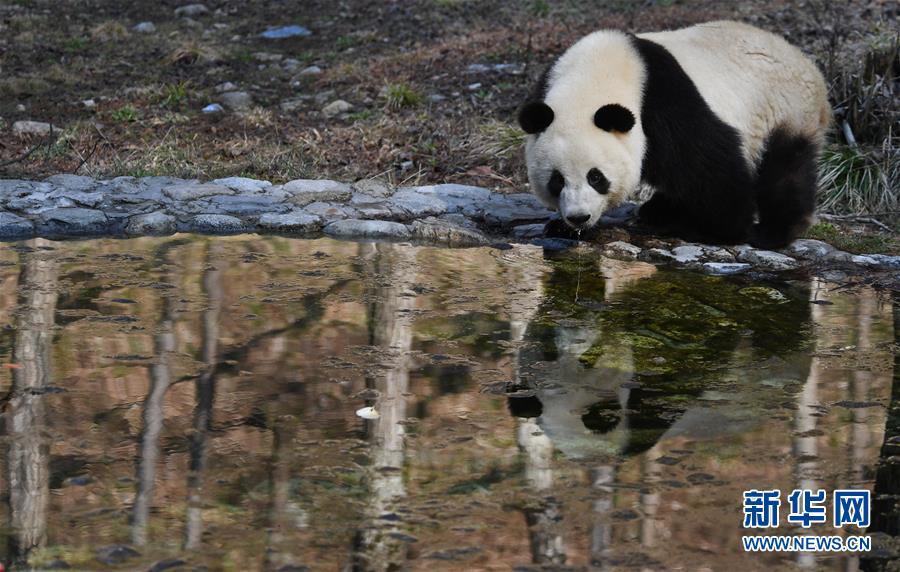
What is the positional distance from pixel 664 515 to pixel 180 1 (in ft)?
41.0

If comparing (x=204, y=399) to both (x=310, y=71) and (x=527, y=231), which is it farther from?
(x=310, y=71)

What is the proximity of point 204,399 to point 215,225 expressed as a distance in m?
2.94

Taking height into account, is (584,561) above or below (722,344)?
below

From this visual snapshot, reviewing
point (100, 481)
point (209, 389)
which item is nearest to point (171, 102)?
point (209, 389)

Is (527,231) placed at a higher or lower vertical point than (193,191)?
lower

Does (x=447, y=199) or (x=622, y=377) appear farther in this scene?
(x=447, y=199)

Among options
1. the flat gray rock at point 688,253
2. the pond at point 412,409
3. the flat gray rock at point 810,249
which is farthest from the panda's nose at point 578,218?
the flat gray rock at point 810,249

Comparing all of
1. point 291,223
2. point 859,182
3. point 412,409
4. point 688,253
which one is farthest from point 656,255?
point 412,409

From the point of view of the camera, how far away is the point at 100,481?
10.9ft

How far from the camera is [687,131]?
625cm

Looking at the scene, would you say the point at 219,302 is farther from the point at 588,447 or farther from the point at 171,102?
the point at 171,102

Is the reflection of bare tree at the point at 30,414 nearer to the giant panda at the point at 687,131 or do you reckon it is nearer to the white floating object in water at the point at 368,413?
the white floating object in water at the point at 368,413

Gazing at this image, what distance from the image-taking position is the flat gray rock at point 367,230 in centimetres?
679

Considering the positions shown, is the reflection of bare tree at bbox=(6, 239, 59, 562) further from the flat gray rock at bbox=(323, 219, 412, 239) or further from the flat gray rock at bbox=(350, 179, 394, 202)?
the flat gray rock at bbox=(350, 179, 394, 202)
